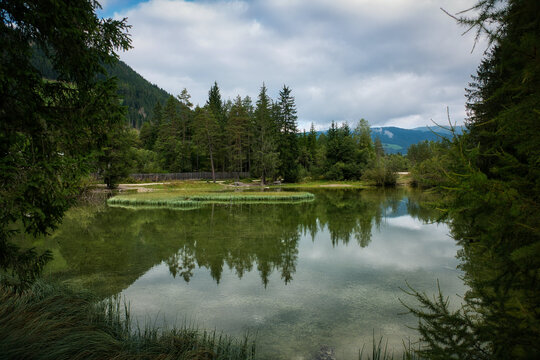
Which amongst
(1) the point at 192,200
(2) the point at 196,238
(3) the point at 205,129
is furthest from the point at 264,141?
(2) the point at 196,238

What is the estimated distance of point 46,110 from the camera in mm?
4969

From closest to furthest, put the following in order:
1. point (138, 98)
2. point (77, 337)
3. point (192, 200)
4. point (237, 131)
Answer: point (77, 337), point (192, 200), point (237, 131), point (138, 98)

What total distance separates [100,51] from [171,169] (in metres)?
57.2

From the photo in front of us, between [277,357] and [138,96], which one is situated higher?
[138,96]

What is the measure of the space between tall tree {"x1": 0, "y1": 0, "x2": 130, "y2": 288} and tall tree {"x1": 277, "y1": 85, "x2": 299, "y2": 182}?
4859 cm

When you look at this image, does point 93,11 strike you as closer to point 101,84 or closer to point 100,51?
point 100,51

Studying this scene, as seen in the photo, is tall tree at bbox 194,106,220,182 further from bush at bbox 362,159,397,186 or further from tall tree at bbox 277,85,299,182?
bush at bbox 362,159,397,186

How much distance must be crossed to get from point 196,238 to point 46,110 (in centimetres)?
997

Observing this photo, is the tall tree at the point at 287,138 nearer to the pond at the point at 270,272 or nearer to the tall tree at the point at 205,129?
the tall tree at the point at 205,129

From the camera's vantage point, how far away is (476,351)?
7.88ft

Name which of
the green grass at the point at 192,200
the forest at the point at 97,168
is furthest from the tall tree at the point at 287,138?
the forest at the point at 97,168

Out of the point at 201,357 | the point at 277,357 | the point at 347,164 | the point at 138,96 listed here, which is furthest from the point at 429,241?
the point at 138,96

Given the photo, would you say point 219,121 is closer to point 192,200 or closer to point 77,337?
point 192,200

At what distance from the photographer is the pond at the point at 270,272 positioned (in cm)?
629
